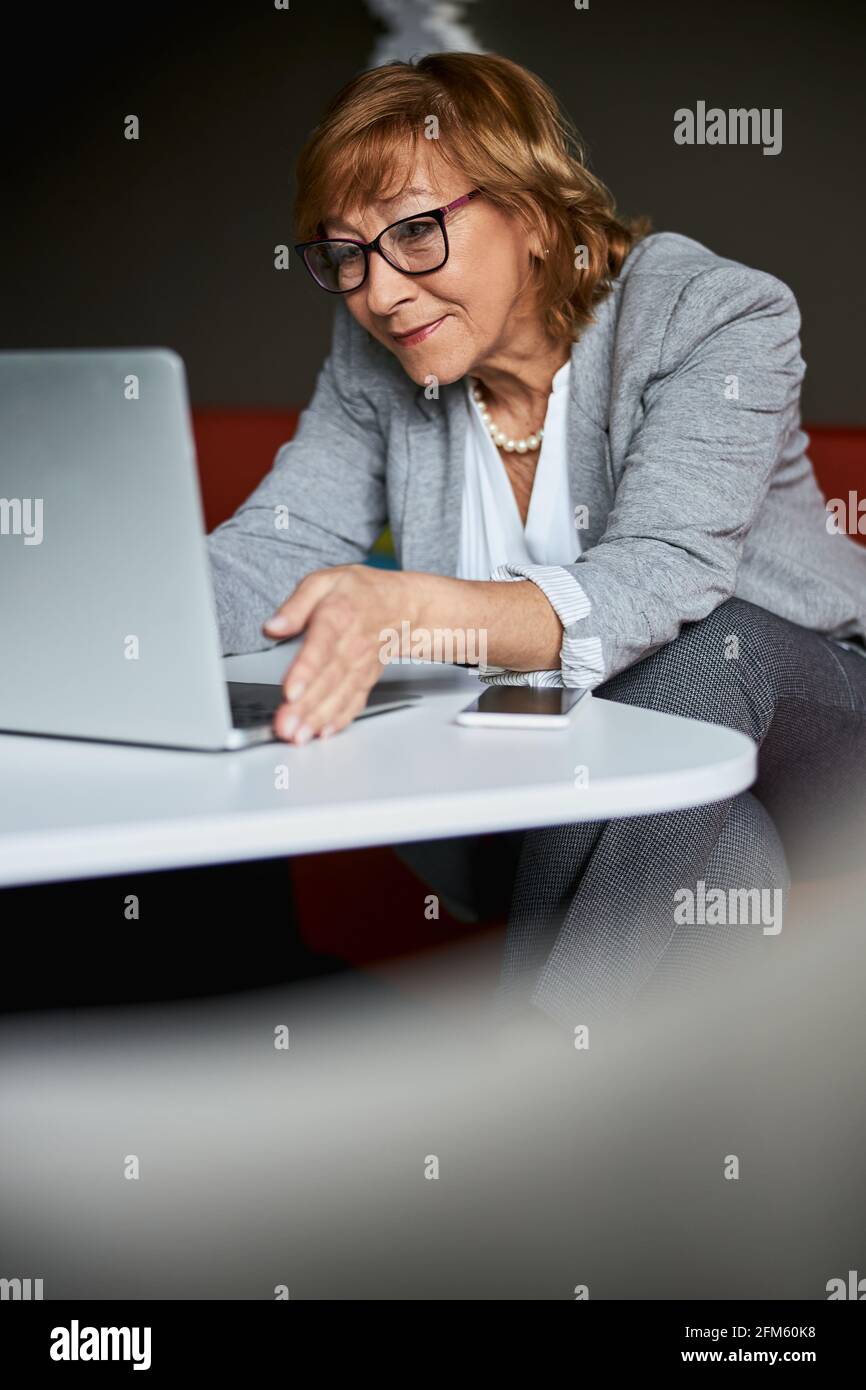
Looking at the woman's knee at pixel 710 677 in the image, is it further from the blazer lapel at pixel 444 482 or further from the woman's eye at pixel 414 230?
the woman's eye at pixel 414 230

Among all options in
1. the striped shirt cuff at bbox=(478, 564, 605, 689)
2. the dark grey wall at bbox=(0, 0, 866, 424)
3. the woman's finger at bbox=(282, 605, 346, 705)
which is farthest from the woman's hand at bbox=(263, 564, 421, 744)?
the dark grey wall at bbox=(0, 0, 866, 424)

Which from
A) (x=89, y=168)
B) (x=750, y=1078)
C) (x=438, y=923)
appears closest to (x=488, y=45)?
(x=89, y=168)

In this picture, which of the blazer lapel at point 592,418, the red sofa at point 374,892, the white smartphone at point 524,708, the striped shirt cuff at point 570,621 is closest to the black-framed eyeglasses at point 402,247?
the blazer lapel at point 592,418

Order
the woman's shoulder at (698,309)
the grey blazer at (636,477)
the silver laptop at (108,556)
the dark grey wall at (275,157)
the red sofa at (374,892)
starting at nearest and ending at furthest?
the silver laptop at (108,556) < the grey blazer at (636,477) < the woman's shoulder at (698,309) < the red sofa at (374,892) < the dark grey wall at (275,157)

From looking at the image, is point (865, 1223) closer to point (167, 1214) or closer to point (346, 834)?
point (167, 1214)

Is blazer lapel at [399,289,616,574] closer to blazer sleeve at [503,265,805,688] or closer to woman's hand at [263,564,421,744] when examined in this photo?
blazer sleeve at [503,265,805,688]

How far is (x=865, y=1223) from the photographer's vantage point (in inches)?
44.2

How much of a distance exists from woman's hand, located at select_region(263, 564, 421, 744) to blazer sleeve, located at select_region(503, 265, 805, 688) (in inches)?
6.2

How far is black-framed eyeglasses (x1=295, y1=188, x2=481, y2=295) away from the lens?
1.35m

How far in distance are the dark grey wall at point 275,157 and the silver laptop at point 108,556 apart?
6.84 ft

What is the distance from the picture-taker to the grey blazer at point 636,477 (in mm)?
1104

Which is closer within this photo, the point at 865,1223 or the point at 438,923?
the point at 865,1223
